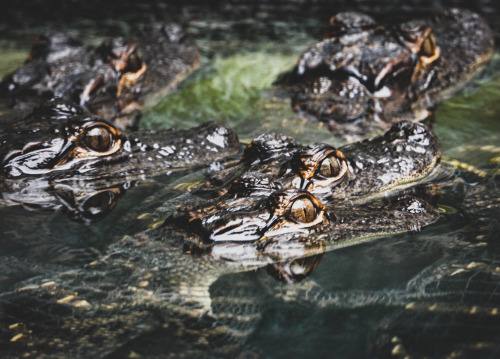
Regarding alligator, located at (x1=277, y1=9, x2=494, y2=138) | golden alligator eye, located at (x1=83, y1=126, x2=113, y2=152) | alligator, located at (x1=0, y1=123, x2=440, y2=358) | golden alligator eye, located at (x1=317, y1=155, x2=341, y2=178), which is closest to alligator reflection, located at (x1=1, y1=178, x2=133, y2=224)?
golden alligator eye, located at (x1=83, y1=126, x2=113, y2=152)

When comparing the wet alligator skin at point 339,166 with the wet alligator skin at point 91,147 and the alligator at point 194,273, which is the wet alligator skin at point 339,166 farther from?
the wet alligator skin at point 91,147

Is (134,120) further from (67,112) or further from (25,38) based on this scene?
(25,38)

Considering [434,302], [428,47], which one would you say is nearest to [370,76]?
[428,47]

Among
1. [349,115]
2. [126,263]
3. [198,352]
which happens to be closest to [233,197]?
[126,263]

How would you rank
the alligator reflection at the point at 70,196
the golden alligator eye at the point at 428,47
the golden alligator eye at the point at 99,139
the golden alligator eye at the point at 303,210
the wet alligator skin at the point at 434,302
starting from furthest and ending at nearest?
the golden alligator eye at the point at 428,47, the golden alligator eye at the point at 99,139, the alligator reflection at the point at 70,196, the golden alligator eye at the point at 303,210, the wet alligator skin at the point at 434,302

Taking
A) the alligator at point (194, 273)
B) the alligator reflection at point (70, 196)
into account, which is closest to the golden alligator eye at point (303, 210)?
the alligator at point (194, 273)
